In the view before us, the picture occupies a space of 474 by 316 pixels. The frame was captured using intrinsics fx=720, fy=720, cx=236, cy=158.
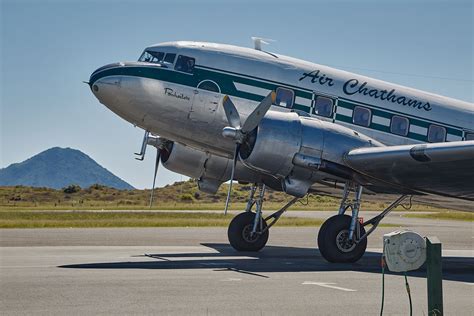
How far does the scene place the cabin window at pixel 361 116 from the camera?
64.7 feet

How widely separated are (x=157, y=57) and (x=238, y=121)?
3.67 m

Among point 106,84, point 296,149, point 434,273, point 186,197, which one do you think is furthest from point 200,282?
point 186,197

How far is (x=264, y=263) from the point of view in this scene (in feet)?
58.2

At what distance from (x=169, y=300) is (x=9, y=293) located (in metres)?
2.58

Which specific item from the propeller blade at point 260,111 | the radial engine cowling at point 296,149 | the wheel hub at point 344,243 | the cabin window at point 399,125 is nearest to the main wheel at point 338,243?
the wheel hub at point 344,243

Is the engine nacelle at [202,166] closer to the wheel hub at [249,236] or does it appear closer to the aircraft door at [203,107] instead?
the wheel hub at [249,236]

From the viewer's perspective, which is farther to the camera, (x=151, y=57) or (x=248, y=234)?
(x=248, y=234)

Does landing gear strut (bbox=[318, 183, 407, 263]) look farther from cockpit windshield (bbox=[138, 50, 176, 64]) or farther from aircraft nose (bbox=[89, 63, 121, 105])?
aircraft nose (bbox=[89, 63, 121, 105])

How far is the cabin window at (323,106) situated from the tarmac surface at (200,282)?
3968 millimetres

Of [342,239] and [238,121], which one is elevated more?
[238,121]

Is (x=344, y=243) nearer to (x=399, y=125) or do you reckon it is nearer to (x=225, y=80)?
(x=399, y=125)

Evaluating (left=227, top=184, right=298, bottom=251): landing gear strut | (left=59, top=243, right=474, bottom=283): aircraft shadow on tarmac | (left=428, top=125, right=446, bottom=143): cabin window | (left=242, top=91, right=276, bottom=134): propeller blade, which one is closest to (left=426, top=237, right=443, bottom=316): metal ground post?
(left=59, top=243, right=474, bottom=283): aircraft shadow on tarmac

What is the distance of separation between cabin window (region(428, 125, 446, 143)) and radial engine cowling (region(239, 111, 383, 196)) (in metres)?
3.56

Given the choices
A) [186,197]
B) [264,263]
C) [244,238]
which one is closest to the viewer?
[264,263]
